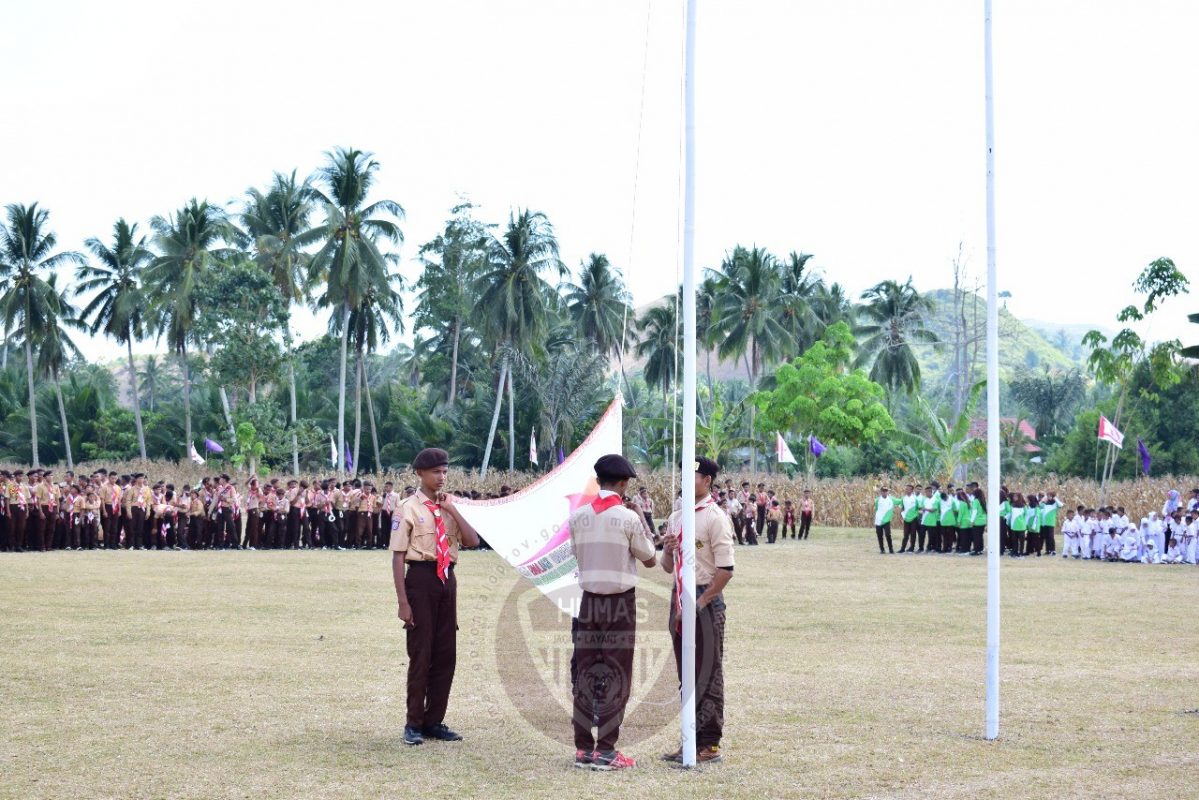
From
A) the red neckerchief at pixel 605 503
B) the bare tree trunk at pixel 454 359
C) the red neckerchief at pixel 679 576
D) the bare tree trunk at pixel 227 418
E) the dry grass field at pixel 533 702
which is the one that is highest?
the bare tree trunk at pixel 454 359

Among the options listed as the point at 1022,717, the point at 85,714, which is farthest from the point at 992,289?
the point at 85,714

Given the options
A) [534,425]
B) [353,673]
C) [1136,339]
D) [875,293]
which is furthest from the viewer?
[875,293]

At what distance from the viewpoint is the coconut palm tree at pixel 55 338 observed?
59844mm

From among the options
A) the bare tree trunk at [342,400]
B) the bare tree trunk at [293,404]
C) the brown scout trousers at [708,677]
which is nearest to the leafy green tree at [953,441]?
the bare tree trunk at [342,400]

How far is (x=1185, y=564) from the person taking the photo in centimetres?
3009

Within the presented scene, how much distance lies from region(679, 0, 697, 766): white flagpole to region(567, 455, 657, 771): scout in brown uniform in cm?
28

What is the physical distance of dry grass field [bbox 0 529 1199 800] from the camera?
7629 mm

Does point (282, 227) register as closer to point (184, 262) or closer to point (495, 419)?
point (184, 262)

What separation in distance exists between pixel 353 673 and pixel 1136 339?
115ft

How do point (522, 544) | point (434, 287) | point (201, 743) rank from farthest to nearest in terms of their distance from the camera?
point (434, 287) → point (522, 544) → point (201, 743)

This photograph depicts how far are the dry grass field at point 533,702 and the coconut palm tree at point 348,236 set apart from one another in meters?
36.0

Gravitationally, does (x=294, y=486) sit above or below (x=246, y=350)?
below

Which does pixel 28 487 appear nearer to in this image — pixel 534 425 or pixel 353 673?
pixel 353 673

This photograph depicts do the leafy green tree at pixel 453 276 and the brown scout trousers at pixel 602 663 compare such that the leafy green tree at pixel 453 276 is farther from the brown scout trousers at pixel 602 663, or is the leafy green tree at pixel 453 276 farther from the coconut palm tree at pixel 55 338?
the brown scout trousers at pixel 602 663
